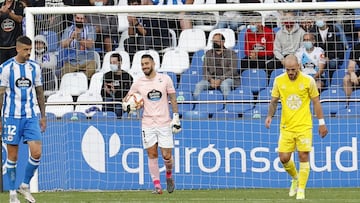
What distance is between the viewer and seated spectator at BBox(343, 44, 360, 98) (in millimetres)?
18484

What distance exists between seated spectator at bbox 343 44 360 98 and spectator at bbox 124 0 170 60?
129 inches

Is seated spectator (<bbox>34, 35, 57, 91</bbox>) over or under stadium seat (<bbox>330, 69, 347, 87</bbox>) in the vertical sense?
over

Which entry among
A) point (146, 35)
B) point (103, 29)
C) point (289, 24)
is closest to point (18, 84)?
point (103, 29)

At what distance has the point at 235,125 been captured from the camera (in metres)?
18.2

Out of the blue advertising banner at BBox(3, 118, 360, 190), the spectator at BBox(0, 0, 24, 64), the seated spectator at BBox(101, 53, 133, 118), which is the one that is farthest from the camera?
the spectator at BBox(0, 0, 24, 64)

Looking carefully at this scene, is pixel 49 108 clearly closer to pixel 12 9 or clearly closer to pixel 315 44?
pixel 12 9

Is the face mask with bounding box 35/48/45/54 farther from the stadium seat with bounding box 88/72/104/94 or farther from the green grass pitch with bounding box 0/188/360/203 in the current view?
the green grass pitch with bounding box 0/188/360/203

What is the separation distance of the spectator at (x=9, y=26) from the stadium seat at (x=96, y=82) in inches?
85.6

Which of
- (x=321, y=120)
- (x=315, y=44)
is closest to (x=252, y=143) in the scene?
(x=315, y=44)

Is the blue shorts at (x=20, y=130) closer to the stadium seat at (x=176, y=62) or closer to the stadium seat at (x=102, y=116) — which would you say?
the stadium seat at (x=102, y=116)

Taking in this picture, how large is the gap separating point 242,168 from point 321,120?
3537 mm

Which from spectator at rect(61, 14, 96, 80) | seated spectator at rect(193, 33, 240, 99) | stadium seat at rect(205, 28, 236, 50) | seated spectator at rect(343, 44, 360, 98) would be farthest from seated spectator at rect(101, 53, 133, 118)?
seated spectator at rect(343, 44, 360, 98)

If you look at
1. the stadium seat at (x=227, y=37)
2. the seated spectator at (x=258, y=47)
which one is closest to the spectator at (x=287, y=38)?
the seated spectator at (x=258, y=47)

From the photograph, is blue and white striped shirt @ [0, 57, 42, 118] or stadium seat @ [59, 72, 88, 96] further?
stadium seat @ [59, 72, 88, 96]
